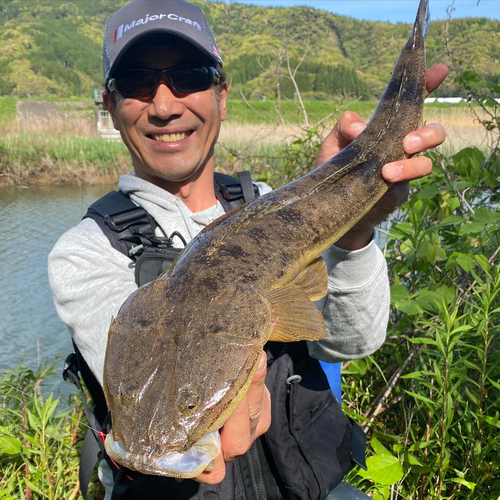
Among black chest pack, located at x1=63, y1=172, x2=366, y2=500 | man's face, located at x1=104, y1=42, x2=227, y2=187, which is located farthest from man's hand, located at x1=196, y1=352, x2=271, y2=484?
man's face, located at x1=104, y1=42, x2=227, y2=187

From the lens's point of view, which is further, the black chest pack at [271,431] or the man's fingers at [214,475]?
the black chest pack at [271,431]

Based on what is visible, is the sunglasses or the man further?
the sunglasses

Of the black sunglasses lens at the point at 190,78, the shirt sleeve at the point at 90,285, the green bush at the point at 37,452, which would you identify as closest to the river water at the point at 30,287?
the green bush at the point at 37,452

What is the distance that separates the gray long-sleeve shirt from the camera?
1.86 m

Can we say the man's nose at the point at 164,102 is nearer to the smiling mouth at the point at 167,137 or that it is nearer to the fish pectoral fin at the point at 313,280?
the smiling mouth at the point at 167,137

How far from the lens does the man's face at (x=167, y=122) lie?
7.89 ft

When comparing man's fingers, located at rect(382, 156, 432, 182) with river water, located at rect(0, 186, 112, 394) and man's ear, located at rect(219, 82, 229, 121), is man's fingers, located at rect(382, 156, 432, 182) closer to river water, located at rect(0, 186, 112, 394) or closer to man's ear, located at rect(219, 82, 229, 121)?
man's ear, located at rect(219, 82, 229, 121)

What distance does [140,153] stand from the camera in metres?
2.51

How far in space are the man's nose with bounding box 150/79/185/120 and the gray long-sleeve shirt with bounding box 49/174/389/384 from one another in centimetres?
66

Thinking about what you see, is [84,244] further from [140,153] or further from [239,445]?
[239,445]

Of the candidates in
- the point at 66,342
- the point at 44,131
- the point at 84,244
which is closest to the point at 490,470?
the point at 84,244

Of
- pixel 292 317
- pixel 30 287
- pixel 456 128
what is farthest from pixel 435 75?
pixel 456 128

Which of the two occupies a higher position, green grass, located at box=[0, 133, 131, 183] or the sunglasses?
the sunglasses

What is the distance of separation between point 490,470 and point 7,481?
2.79 metres
